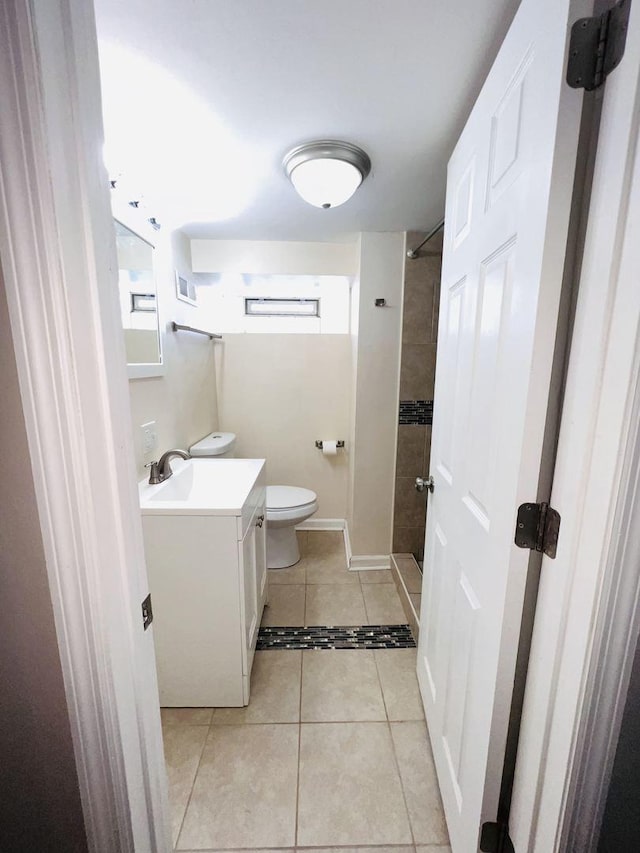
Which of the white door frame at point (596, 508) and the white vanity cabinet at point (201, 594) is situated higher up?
the white door frame at point (596, 508)

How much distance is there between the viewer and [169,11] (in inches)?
28.8

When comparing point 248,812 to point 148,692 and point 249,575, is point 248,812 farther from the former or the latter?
point 148,692

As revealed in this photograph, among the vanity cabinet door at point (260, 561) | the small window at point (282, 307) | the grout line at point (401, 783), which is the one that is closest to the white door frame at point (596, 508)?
the grout line at point (401, 783)

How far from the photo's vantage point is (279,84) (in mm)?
928

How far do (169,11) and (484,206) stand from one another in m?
0.85

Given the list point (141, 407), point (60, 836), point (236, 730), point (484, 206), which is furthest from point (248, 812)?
point (484, 206)

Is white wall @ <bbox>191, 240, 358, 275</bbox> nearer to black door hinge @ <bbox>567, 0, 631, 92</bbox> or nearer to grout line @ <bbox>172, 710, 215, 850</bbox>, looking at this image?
black door hinge @ <bbox>567, 0, 631, 92</bbox>

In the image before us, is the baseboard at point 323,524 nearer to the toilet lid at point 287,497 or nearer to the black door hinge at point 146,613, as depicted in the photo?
the toilet lid at point 287,497

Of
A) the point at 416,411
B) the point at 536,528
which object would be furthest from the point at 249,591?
the point at 416,411

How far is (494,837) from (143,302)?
82.4 inches

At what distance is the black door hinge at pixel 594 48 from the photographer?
49 centimetres

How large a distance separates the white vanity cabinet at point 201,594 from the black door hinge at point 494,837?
34.4 inches

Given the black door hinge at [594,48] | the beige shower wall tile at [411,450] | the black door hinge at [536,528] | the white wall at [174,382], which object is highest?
the black door hinge at [594,48]

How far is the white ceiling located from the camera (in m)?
0.75
